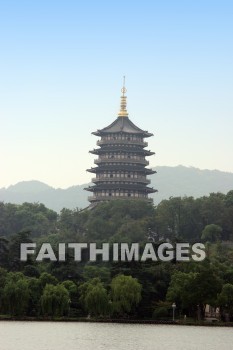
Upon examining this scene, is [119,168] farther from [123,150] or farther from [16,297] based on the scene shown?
[16,297]

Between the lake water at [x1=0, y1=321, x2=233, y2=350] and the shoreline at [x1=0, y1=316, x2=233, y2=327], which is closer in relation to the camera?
the lake water at [x1=0, y1=321, x2=233, y2=350]

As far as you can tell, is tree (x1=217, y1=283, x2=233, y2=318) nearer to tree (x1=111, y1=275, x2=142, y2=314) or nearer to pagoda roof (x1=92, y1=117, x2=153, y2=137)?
tree (x1=111, y1=275, x2=142, y2=314)

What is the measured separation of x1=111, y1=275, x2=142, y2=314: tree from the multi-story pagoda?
46.7 metres

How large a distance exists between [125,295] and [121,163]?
160ft

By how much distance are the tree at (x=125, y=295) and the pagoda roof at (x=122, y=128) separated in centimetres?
4874

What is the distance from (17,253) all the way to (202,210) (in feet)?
93.2

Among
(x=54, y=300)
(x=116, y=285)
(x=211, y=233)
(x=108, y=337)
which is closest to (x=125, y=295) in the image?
(x=116, y=285)

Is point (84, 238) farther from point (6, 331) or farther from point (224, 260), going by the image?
point (6, 331)

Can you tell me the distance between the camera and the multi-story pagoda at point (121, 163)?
364 feet

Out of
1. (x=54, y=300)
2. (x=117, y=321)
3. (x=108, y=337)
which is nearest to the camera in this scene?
(x=108, y=337)

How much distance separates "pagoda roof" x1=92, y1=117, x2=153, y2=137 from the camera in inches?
4402

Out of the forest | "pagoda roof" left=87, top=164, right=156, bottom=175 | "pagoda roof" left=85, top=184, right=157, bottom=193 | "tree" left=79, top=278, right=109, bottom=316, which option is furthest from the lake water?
"pagoda roof" left=87, top=164, right=156, bottom=175

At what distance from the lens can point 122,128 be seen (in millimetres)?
111750

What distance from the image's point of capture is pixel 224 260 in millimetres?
79875
